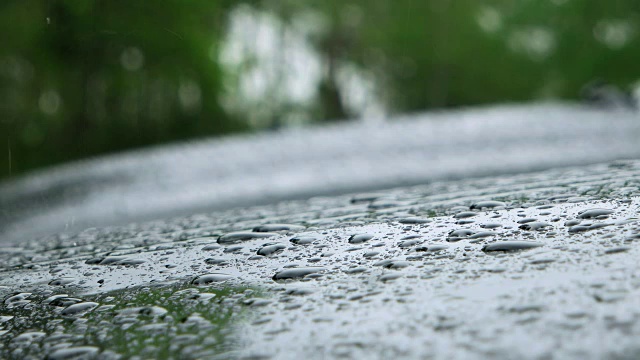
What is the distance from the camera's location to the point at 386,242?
112cm

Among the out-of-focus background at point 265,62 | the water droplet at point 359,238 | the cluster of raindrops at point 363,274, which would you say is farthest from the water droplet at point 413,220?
the out-of-focus background at point 265,62

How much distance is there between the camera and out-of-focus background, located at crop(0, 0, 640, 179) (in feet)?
41.4

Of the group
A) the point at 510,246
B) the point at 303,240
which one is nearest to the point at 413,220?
the point at 303,240

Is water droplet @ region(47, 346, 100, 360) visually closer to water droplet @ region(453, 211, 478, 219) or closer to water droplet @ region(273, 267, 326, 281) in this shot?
water droplet @ region(273, 267, 326, 281)

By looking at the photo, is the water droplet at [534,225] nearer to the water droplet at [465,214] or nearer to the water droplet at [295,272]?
the water droplet at [465,214]

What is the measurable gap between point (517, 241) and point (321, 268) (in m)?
0.29

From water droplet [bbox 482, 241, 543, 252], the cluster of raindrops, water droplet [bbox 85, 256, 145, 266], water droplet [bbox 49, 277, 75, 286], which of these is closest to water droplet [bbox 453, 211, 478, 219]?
the cluster of raindrops

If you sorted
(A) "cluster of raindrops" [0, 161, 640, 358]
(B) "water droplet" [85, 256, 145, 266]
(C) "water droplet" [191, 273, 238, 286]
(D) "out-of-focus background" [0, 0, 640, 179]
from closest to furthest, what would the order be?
1. (A) "cluster of raindrops" [0, 161, 640, 358]
2. (C) "water droplet" [191, 273, 238, 286]
3. (B) "water droplet" [85, 256, 145, 266]
4. (D) "out-of-focus background" [0, 0, 640, 179]

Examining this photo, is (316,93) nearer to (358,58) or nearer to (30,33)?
(358,58)

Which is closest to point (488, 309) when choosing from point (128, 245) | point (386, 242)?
point (386, 242)

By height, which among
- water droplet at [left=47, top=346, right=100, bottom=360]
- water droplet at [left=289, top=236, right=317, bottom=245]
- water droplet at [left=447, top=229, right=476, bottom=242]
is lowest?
water droplet at [left=47, top=346, right=100, bottom=360]

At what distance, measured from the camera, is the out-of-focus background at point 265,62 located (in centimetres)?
1262

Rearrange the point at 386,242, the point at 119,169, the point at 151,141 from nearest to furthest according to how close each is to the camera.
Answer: the point at 386,242 < the point at 119,169 < the point at 151,141

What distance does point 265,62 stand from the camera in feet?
65.2
